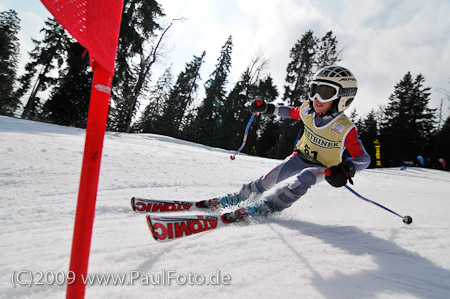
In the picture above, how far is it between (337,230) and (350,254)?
22.4 inches

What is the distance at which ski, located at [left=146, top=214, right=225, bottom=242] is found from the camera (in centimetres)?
165

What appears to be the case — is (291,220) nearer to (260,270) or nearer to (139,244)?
(260,270)

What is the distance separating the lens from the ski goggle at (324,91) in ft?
8.89

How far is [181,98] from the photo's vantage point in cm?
3522

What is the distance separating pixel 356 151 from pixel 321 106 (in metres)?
0.68

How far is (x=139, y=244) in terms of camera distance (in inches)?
65.3

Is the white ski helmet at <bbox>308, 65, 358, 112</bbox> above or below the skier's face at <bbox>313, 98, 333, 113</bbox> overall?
above

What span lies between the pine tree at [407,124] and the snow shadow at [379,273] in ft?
103

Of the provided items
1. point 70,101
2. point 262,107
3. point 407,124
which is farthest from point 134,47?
point 407,124

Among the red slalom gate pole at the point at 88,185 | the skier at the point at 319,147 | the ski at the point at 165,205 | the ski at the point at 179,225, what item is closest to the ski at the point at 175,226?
the ski at the point at 179,225

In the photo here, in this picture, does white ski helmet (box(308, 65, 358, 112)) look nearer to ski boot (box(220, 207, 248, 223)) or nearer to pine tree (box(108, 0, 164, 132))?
ski boot (box(220, 207, 248, 223))

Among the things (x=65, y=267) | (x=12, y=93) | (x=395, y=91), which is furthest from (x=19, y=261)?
(x=395, y=91)

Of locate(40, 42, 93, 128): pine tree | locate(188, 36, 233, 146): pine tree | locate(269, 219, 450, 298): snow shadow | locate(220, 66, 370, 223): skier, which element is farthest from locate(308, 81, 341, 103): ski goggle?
locate(188, 36, 233, 146): pine tree

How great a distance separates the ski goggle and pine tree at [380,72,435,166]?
30979 mm
